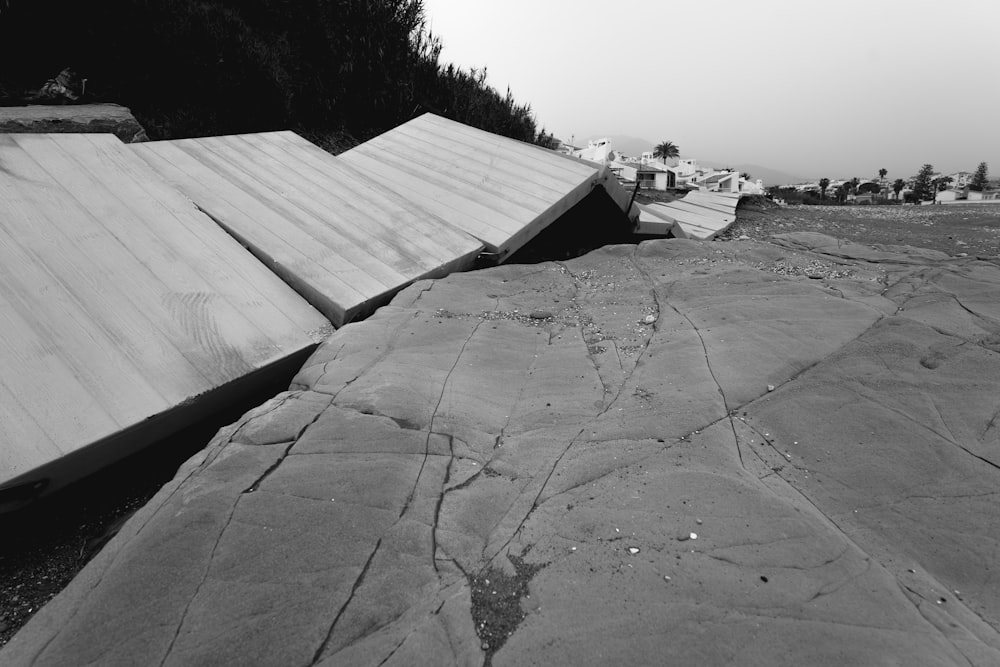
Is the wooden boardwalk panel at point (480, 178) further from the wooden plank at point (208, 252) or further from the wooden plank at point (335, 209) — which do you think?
the wooden plank at point (208, 252)

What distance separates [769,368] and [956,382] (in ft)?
2.65

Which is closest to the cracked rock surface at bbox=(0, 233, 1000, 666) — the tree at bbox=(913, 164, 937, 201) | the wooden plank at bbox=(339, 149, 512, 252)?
the wooden plank at bbox=(339, 149, 512, 252)

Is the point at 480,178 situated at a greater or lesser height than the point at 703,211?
greater

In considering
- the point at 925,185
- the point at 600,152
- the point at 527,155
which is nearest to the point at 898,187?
the point at 925,185

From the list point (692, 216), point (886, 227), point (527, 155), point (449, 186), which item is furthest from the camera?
point (886, 227)

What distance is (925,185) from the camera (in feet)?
190

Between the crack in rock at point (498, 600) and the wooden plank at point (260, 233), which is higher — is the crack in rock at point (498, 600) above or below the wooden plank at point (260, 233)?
below

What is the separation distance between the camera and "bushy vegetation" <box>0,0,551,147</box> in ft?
24.2

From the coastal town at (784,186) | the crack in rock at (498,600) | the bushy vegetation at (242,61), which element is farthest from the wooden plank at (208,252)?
the coastal town at (784,186)

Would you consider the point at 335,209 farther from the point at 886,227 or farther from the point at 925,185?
the point at 925,185

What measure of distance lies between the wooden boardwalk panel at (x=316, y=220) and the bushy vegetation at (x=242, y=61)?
3273mm

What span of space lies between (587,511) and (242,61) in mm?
9490

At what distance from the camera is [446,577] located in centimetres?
Answer: 171

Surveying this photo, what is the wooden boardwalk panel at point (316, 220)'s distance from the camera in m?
3.97
